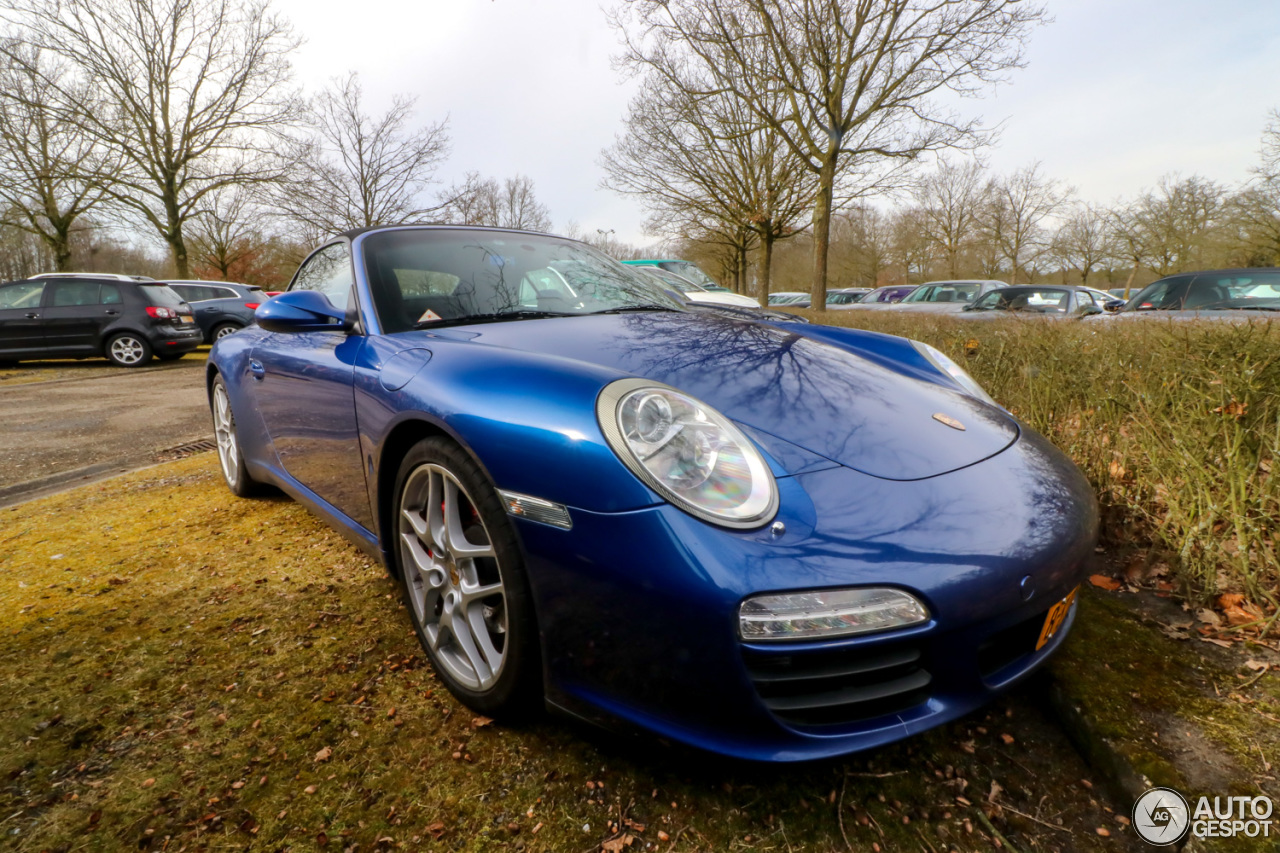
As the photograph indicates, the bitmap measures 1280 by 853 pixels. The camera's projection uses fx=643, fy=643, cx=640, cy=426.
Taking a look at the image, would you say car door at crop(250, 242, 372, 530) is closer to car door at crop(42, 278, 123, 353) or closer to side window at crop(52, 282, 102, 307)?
car door at crop(42, 278, 123, 353)

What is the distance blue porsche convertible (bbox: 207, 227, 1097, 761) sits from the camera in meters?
1.18

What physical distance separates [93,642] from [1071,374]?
3.91 meters

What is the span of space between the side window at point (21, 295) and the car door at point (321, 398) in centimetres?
1091

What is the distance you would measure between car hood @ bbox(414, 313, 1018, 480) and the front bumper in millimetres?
141

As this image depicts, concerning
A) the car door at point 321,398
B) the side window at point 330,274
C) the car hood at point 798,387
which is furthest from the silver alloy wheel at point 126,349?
the car hood at point 798,387

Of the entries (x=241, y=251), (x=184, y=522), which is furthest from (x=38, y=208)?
(x=184, y=522)

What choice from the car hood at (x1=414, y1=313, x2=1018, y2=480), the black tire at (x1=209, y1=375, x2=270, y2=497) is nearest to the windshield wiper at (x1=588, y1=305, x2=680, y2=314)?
the car hood at (x1=414, y1=313, x2=1018, y2=480)

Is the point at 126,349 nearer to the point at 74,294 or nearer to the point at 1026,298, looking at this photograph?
the point at 74,294

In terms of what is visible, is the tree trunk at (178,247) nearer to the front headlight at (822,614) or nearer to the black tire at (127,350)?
the black tire at (127,350)

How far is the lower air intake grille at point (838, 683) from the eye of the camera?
1.18 m

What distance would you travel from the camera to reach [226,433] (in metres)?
3.46

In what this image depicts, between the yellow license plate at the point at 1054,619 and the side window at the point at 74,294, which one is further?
the side window at the point at 74,294

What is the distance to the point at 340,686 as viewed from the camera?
5.83 feet

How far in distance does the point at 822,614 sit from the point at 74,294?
1342 centimetres
